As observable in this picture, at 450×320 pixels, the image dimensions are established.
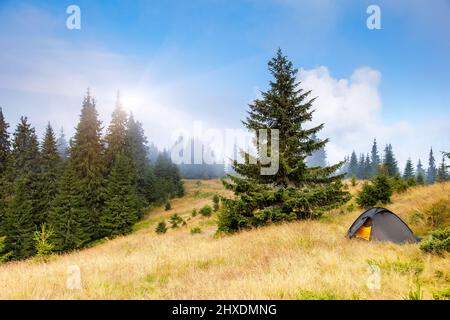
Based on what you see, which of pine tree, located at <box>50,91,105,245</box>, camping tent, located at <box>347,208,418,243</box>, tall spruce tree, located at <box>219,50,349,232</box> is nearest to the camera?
camping tent, located at <box>347,208,418,243</box>

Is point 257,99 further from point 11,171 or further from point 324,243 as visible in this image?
point 11,171

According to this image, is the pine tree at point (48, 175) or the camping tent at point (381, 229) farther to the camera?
the pine tree at point (48, 175)

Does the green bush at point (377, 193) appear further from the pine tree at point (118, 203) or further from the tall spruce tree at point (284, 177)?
the pine tree at point (118, 203)

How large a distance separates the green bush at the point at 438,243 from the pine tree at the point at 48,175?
33351 mm

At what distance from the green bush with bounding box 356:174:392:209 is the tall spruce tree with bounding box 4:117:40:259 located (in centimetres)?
3072

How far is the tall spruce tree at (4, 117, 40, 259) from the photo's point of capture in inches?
1024

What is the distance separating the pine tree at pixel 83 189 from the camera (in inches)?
1037

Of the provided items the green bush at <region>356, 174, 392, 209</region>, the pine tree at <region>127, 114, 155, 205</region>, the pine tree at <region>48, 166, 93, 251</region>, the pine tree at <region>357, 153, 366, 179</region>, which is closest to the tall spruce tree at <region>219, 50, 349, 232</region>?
the green bush at <region>356, 174, 392, 209</region>

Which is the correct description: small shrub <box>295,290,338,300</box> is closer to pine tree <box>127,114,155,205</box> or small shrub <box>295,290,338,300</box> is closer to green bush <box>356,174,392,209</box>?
green bush <box>356,174,392,209</box>

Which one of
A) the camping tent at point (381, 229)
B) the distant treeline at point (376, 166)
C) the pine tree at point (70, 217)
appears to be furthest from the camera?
the distant treeline at point (376, 166)

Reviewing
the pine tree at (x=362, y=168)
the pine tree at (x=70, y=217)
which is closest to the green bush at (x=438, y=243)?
the pine tree at (x=70, y=217)

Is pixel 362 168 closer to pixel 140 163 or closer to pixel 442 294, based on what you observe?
pixel 140 163

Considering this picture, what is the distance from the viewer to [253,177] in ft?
38.4
